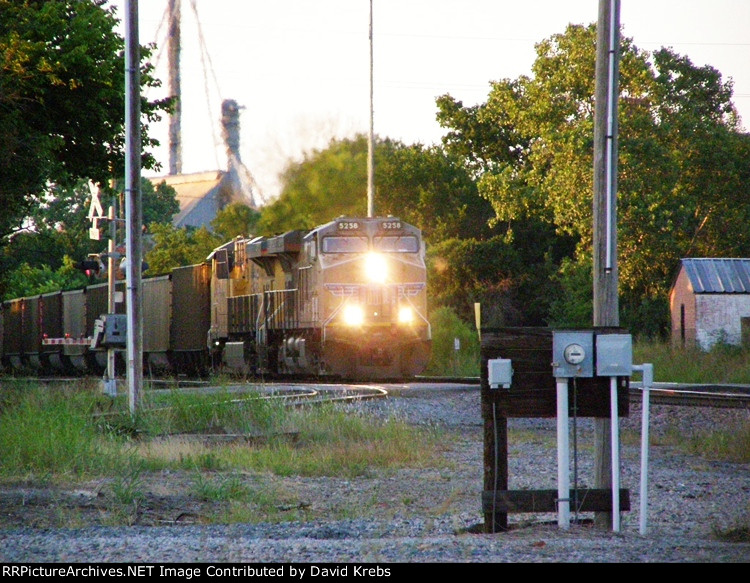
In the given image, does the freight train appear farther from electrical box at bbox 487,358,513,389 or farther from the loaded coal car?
electrical box at bbox 487,358,513,389

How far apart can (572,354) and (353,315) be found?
17.5m

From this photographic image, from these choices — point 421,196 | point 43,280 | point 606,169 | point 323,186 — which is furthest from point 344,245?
point 43,280

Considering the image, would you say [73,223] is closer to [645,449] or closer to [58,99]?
[58,99]

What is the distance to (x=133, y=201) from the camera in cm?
1748

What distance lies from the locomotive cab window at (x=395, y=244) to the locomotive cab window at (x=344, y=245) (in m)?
0.33

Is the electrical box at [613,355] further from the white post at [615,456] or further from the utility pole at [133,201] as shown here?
the utility pole at [133,201]

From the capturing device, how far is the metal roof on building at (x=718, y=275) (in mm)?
37500

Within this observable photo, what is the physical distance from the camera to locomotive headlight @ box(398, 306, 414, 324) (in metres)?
25.8

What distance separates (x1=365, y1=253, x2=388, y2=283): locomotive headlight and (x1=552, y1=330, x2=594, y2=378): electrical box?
17686mm

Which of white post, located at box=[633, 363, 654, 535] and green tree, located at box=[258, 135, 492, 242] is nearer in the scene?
white post, located at box=[633, 363, 654, 535]

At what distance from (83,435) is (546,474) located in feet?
17.7

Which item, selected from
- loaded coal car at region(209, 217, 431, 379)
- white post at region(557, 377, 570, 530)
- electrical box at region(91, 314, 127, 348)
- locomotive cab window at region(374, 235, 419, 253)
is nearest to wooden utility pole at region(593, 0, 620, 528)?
white post at region(557, 377, 570, 530)
